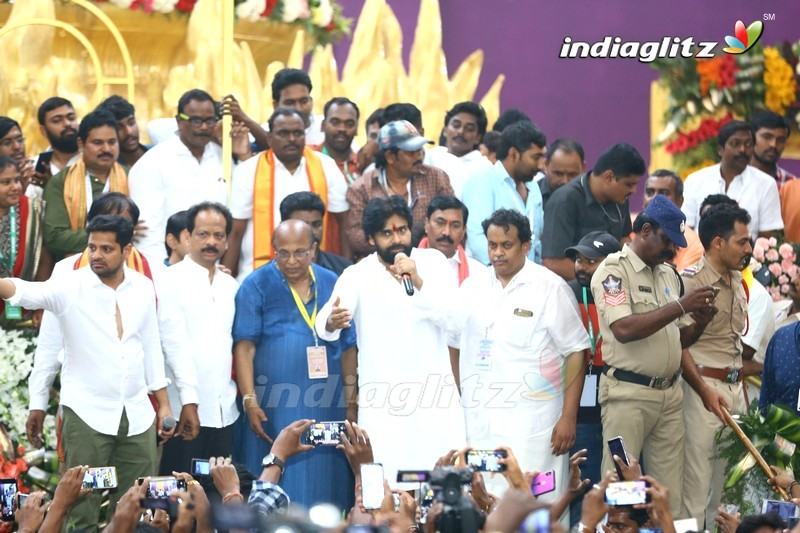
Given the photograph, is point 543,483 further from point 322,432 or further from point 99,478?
point 99,478

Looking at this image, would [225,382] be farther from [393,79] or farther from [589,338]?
[393,79]

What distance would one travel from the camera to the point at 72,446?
713cm

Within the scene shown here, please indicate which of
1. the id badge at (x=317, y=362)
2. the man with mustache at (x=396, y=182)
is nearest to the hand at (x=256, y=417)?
the id badge at (x=317, y=362)

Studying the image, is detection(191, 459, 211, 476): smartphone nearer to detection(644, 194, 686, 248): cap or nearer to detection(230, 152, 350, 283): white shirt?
detection(644, 194, 686, 248): cap

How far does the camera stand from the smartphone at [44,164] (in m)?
8.47

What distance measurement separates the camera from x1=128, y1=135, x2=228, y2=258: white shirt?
838cm

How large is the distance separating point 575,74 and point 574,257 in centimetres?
667

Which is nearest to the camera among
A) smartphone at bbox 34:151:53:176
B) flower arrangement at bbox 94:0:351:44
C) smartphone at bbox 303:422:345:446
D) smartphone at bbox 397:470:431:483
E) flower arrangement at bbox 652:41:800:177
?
smartphone at bbox 397:470:431:483

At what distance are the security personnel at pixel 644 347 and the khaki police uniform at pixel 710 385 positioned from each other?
0.21 m

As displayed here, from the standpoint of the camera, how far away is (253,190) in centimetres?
845

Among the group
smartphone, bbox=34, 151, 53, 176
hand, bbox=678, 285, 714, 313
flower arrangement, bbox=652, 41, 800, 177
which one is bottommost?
hand, bbox=678, 285, 714, 313

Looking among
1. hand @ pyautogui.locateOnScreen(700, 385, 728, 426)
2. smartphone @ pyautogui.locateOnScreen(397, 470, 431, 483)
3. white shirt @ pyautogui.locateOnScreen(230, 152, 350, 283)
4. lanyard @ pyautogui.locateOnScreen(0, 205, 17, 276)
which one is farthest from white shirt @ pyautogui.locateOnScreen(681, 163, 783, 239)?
smartphone @ pyautogui.locateOnScreen(397, 470, 431, 483)

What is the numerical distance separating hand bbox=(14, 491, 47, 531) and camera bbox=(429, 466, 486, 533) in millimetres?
1744

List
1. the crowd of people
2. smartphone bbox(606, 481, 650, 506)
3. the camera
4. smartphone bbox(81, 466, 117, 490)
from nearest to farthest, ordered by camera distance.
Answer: the camera
smartphone bbox(606, 481, 650, 506)
smartphone bbox(81, 466, 117, 490)
the crowd of people
